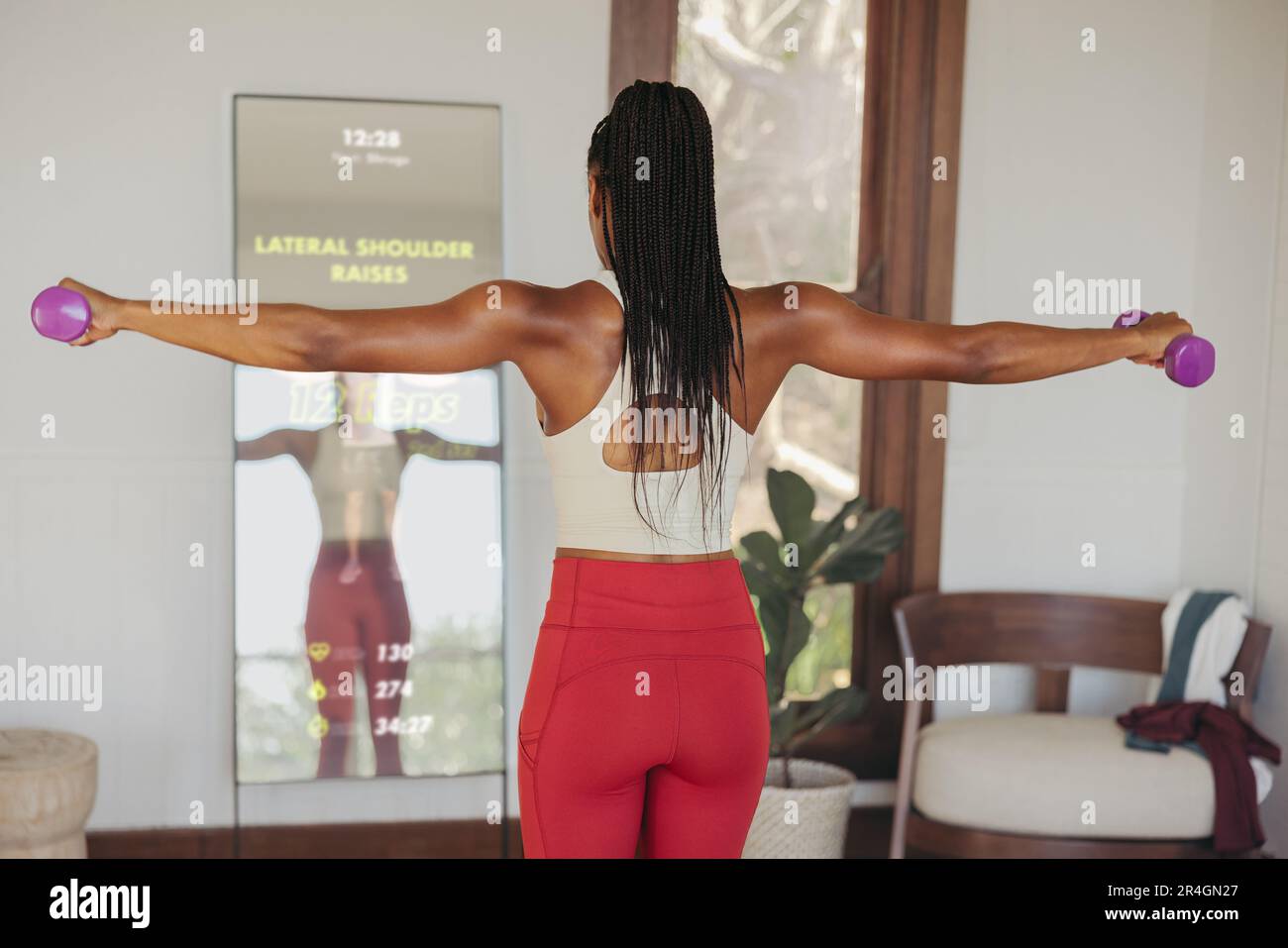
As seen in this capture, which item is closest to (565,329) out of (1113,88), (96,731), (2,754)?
(2,754)

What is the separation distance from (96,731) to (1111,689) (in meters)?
2.91

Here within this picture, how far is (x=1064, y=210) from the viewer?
359cm

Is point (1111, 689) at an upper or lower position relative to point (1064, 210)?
lower

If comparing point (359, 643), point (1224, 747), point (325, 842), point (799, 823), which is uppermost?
point (359, 643)

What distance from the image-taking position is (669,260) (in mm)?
1545

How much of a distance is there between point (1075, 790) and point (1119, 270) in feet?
5.06

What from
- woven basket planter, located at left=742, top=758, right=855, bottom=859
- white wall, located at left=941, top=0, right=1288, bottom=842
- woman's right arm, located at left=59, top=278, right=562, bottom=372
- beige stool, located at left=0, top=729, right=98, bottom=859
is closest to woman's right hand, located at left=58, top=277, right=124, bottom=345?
woman's right arm, located at left=59, top=278, right=562, bottom=372

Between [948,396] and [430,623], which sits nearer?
[430,623]

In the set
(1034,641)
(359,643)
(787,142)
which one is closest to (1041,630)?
(1034,641)

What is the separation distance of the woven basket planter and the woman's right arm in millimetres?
1982

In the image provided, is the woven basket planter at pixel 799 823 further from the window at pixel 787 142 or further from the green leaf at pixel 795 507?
the window at pixel 787 142

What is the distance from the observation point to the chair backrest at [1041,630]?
3475mm

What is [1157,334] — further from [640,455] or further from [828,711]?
[828,711]

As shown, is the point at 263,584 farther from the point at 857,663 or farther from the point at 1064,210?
the point at 1064,210
